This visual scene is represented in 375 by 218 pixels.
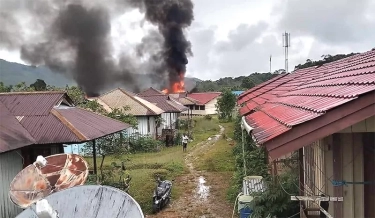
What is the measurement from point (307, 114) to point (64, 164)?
20.9 ft

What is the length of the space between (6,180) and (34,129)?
1.73 metres

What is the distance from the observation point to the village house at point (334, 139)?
3.57 m

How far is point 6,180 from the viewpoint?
29.5ft

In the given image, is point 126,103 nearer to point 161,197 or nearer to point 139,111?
point 139,111

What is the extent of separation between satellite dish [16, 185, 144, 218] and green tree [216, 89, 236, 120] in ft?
113

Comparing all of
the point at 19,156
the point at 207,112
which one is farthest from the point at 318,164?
the point at 207,112

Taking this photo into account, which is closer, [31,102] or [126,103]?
[31,102]

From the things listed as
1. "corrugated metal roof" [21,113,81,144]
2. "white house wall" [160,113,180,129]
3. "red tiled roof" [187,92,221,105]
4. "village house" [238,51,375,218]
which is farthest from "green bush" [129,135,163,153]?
"red tiled roof" [187,92,221,105]

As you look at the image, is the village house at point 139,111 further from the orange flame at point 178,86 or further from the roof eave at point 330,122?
the orange flame at point 178,86

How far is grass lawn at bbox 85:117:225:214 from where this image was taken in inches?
535

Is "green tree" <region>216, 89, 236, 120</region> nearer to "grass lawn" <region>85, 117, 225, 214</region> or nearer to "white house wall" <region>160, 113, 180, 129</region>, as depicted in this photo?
"white house wall" <region>160, 113, 180, 129</region>

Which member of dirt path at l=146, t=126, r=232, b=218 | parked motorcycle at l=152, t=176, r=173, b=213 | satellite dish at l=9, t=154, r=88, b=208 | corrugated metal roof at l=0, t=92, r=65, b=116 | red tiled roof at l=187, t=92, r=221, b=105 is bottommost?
dirt path at l=146, t=126, r=232, b=218

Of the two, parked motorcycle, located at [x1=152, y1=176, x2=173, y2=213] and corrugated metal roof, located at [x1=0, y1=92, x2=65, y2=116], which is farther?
parked motorcycle, located at [x1=152, y1=176, x2=173, y2=213]

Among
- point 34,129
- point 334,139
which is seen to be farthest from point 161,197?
point 334,139
